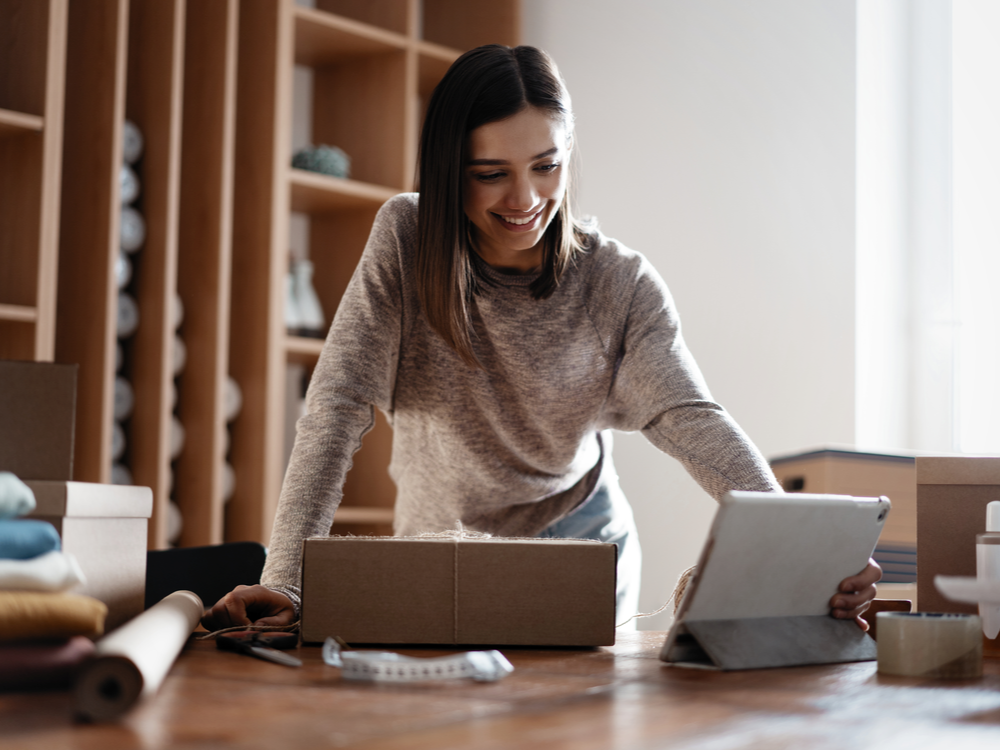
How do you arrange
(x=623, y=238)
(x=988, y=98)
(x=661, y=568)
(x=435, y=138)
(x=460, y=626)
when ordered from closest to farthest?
(x=460, y=626) → (x=435, y=138) → (x=988, y=98) → (x=661, y=568) → (x=623, y=238)

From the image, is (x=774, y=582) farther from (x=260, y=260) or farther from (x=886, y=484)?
(x=260, y=260)

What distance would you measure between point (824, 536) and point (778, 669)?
0.13 metres

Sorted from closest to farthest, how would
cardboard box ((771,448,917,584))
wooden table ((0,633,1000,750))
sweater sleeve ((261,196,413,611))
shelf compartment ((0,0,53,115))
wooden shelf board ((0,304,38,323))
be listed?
wooden table ((0,633,1000,750))
sweater sleeve ((261,196,413,611))
cardboard box ((771,448,917,584))
wooden shelf board ((0,304,38,323))
shelf compartment ((0,0,53,115))

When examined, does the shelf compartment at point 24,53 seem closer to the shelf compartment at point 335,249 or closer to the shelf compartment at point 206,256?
the shelf compartment at point 206,256

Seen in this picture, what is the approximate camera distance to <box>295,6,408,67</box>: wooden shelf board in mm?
2951

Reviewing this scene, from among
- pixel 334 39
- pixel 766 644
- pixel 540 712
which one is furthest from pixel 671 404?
pixel 334 39

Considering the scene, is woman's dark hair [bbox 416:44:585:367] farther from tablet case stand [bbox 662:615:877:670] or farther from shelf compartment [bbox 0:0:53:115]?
shelf compartment [bbox 0:0:53:115]

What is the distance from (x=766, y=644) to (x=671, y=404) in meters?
0.52

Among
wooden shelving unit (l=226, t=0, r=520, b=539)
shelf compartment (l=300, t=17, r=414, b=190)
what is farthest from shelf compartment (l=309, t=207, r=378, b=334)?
shelf compartment (l=300, t=17, r=414, b=190)

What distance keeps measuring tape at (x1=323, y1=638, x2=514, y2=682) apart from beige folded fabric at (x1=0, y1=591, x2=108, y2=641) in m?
0.17

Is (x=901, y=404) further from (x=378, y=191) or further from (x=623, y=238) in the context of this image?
(x=378, y=191)

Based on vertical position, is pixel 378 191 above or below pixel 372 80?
below

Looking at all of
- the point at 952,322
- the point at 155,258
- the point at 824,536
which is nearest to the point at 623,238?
the point at 952,322

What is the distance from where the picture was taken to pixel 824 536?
85 centimetres
